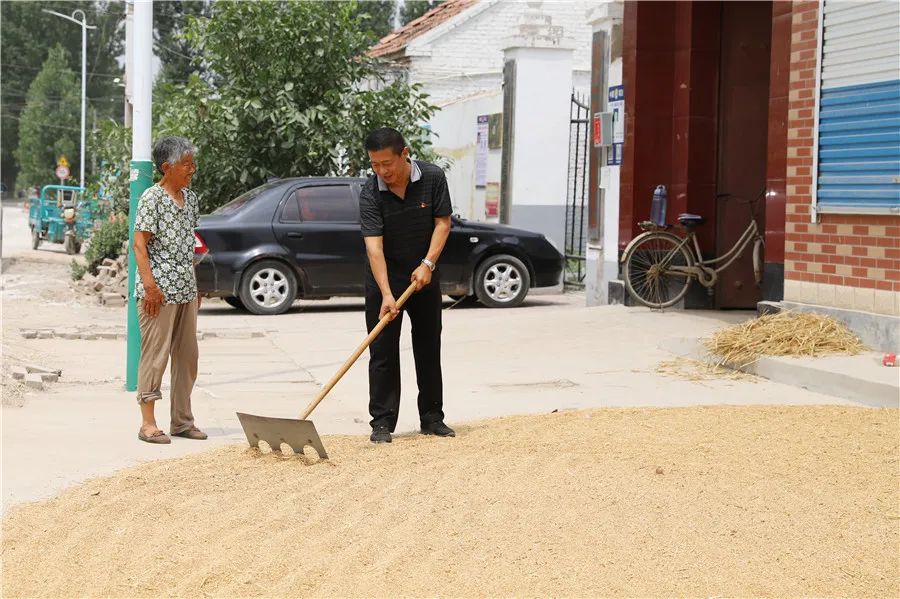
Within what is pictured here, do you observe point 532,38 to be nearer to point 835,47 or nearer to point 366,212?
point 835,47

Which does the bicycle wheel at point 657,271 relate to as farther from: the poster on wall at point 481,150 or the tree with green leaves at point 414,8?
the tree with green leaves at point 414,8

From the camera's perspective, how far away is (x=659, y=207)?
1426cm

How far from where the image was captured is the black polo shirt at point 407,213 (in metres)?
7.50

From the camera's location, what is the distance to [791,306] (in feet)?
36.3

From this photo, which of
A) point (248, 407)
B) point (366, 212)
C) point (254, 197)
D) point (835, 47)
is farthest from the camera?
point (254, 197)

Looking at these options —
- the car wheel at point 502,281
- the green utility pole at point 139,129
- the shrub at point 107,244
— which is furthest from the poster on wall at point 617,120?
the shrub at point 107,244

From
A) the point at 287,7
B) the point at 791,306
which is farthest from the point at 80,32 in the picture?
the point at 791,306

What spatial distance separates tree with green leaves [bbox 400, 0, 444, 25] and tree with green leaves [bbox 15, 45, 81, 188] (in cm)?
2019

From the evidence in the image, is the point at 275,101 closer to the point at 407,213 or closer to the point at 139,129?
the point at 139,129

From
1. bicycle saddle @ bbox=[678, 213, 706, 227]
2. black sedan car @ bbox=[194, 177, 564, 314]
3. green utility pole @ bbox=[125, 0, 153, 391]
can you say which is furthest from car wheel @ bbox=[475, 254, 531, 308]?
green utility pole @ bbox=[125, 0, 153, 391]

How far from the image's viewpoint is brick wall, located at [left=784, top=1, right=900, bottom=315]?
1004 centimetres

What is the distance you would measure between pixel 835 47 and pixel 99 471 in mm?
6925

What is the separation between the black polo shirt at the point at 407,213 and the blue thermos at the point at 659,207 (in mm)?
7016

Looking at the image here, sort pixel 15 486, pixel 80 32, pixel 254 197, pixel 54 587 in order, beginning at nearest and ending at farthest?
pixel 54 587 → pixel 15 486 → pixel 254 197 → pixel 80 32
